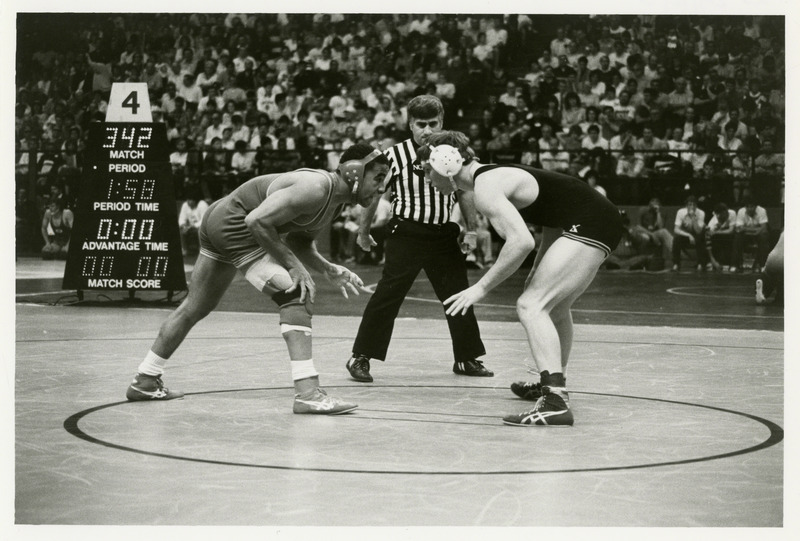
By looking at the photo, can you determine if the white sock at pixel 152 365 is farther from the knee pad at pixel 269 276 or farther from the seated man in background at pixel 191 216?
the seated man in background at pixel 191 216

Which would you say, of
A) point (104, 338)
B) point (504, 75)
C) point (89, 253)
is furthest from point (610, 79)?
point (104, 338)

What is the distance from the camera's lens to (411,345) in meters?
9.61

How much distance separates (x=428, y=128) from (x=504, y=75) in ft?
49.2

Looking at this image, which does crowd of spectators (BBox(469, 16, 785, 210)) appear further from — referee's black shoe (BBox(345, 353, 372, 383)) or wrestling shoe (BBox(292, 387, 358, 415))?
wrestling shoe (BBox(292, 387, 358, 415))

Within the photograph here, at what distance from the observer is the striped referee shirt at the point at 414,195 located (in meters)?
7.89

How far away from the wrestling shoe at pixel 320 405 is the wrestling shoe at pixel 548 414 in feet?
3.07

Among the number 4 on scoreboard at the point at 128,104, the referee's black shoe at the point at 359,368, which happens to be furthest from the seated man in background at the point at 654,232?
the referee's black shoe at the point at 359,368

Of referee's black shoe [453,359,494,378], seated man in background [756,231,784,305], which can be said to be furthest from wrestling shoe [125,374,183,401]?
seated man in background [756,231,784,305]

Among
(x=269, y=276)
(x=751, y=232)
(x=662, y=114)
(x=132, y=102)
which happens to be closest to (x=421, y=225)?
(x=269, y=276)

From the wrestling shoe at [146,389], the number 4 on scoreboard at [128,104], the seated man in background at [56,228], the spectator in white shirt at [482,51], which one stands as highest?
the spectator in white shirt at [482,51]

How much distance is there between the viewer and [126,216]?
12539 mm

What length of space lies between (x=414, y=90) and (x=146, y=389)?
16.0 meters

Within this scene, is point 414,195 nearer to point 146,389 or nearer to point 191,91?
point 146,389

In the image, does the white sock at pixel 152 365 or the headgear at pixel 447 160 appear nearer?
the headgear at pixel 447 160
